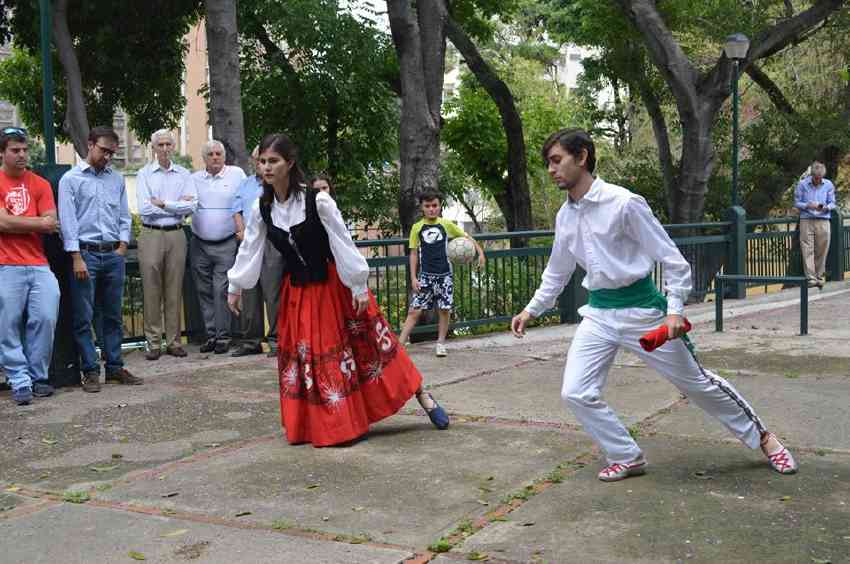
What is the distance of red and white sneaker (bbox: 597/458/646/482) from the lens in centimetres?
552

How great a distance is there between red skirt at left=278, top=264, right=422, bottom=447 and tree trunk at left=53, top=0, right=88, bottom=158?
13.4 metres

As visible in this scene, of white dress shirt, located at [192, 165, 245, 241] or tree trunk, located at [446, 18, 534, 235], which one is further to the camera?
tree trunk, located at [446, 18, 534, 235]

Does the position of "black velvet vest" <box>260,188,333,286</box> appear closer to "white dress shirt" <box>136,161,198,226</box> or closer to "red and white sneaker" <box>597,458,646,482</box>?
"red and white sneaker" <box>597,458,646,482</box>

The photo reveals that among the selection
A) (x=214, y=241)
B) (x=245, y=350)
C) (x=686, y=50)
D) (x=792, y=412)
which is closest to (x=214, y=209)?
(x=214, y=241)

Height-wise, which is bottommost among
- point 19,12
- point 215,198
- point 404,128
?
point 215,198

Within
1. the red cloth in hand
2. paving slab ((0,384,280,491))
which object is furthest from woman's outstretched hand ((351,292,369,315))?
the red cloth in hand

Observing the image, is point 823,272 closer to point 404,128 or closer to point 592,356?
point 404,128

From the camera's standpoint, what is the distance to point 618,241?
215 inches

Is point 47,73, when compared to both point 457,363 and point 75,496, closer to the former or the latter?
point 457,363

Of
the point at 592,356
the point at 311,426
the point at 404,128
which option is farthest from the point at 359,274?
the point at 404,128

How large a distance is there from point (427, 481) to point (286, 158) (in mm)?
2070

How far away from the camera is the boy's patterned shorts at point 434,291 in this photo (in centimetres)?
1050

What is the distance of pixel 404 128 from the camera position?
1327 cm

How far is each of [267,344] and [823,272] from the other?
12029 mm
